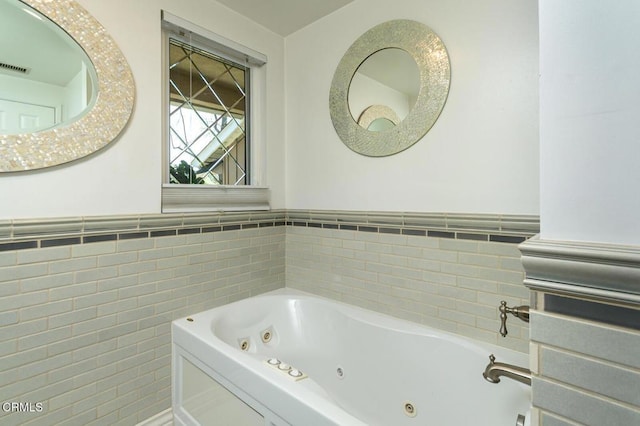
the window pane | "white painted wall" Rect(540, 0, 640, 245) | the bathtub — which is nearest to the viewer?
"white painted wall" Rect(540, 0, 640, 245)

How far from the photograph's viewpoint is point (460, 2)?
1543mm

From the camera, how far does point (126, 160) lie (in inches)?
60.9

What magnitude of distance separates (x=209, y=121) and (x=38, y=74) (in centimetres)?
85

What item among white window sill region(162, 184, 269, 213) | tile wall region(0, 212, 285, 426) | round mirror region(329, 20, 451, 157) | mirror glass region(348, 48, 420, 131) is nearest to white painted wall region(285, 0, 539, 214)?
round mirror region(329, 20, 451, 157)

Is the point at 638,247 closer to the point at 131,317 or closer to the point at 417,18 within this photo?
the point at 417,18

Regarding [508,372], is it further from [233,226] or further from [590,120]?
[233,226]

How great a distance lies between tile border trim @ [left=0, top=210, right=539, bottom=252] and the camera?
4.28 feet

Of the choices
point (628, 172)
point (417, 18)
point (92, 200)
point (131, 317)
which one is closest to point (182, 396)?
point (131, 317)

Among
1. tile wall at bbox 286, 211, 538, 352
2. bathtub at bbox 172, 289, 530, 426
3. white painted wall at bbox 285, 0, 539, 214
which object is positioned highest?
white painted wall at bbox 285, 0, 539, 214

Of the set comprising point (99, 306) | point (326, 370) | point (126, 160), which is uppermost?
point (126, 160)

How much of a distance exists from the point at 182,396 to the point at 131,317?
1.64 feet

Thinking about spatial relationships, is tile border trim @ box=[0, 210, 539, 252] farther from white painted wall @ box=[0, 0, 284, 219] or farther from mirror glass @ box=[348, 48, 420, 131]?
mirror glass @ box=[348, 48, 420, 131]

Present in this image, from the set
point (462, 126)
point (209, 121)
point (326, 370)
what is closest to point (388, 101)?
point (462, 126)

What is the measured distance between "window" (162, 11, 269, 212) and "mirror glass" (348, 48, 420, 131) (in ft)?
2.37
